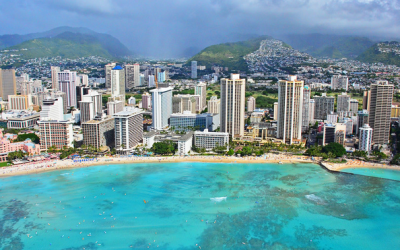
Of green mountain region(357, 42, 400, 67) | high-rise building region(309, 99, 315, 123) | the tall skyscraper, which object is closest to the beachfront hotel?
the tall skyscraper

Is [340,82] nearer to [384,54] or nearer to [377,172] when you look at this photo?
[384,54]

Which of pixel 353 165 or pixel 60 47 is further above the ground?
pixel 60 47

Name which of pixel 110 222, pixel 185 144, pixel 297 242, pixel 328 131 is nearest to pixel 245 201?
pixel 297 242

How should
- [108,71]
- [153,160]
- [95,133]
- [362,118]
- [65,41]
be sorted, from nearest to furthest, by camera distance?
[153,160] < [95,133] < [362,118] < [108,71] < [65,41]

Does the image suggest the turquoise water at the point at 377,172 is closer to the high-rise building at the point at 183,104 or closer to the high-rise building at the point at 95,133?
the high-rise building at the point at 95,133

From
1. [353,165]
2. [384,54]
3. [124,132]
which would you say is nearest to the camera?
[353,165]

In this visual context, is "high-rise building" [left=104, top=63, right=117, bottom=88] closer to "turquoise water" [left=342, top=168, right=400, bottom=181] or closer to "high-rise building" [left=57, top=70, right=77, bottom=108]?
"high-rise building" [left=57, top=70, right=77, bottom=108]

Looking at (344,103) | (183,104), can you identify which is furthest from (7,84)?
(344,103)
